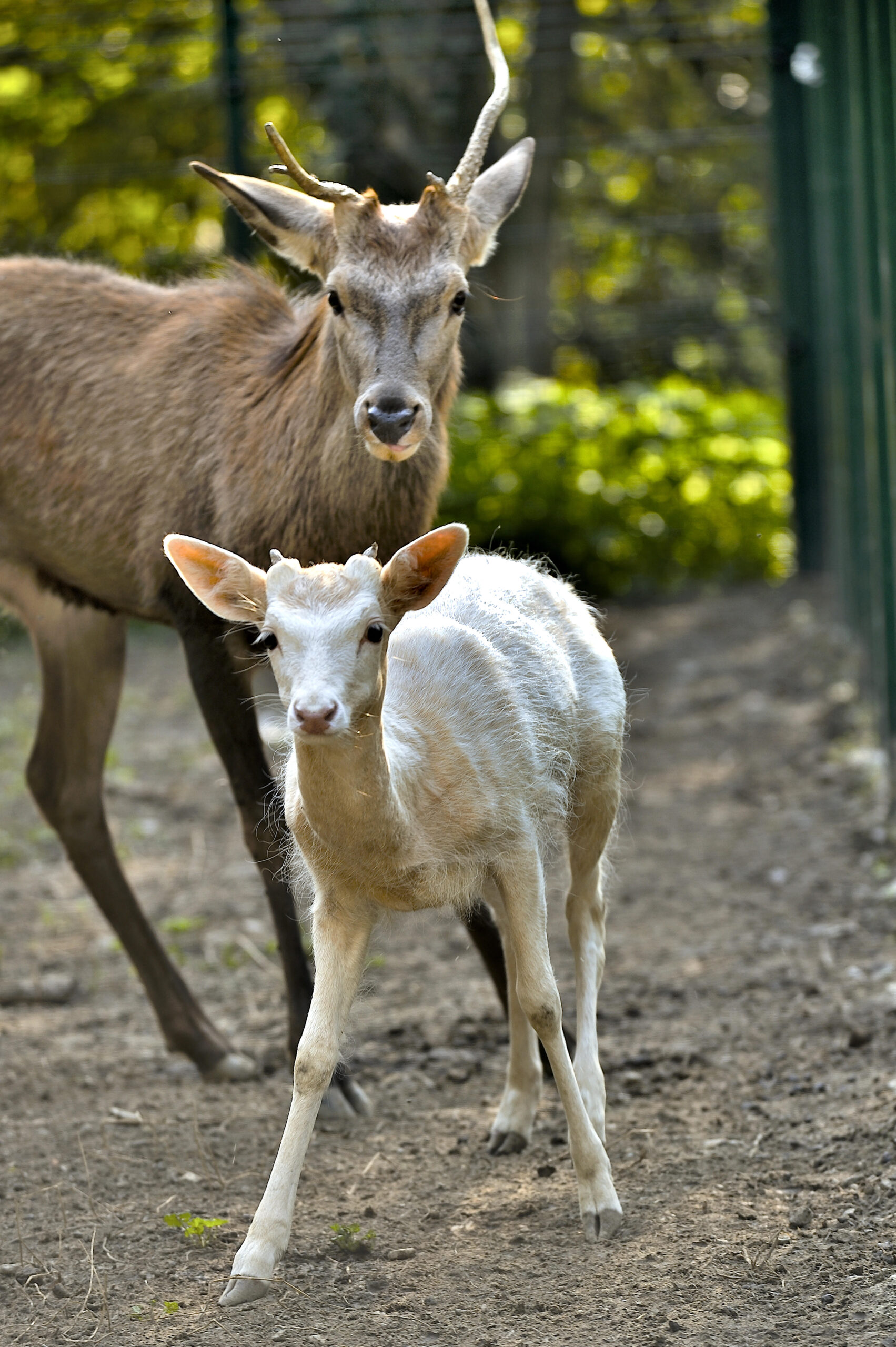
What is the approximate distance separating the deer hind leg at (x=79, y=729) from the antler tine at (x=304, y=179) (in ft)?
5.96

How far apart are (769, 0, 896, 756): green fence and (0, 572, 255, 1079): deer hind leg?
10.9 feet

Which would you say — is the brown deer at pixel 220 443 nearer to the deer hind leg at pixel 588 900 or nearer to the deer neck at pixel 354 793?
the deer hind leg at pixel 588 900

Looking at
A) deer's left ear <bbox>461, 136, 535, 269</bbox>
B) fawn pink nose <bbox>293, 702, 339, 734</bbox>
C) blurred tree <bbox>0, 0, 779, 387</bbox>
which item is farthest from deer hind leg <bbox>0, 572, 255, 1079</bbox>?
blurred tree <bbox>0, 0, 779, 387</bbox>

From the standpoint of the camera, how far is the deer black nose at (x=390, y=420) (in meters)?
3.93

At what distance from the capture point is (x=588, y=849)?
4.20m

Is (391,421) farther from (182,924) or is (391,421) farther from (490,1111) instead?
(182,924)

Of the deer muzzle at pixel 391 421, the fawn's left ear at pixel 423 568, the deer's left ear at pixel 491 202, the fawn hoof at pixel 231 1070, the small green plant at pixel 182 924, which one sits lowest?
the small green plant at pixel 182 924

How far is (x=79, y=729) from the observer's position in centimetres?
541

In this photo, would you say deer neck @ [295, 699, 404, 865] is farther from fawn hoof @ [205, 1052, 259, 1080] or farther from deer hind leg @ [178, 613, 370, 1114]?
fawn hoof @ [205, 1052, 259, 1080]

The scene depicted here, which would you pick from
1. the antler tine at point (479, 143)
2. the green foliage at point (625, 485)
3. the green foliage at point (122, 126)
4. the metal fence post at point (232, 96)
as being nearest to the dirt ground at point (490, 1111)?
the antler tine at point (479, 143)

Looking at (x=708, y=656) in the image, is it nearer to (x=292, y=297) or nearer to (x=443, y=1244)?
(x=292, y=297)

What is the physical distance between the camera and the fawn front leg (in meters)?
3.33

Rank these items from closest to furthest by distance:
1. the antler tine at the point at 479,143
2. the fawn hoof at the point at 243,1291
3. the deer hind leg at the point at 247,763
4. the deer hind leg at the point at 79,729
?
the fawn hoof at the point at 243,1291 → the antler tine at the point at 479,143 → the deer hind leg at the point at 247,763 → the deer hind leg at the point at 79,729

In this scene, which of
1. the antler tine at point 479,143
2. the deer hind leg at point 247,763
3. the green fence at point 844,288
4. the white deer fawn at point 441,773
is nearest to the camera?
the white deer fawn at point 441,773
